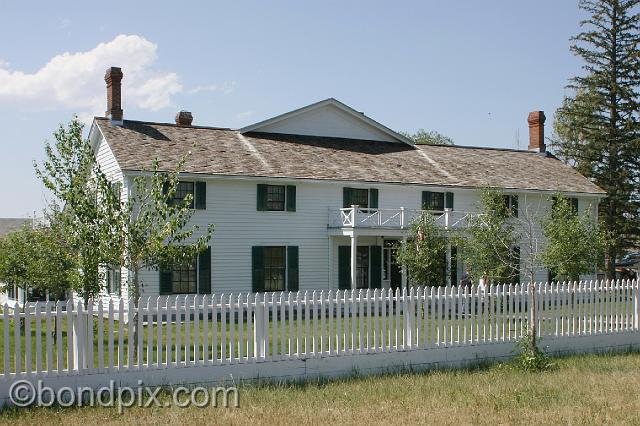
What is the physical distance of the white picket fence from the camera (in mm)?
9664

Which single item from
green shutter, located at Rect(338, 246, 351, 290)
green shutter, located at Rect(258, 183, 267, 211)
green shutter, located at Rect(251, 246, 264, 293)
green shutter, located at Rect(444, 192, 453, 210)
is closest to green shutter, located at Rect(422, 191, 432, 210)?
green shutter, located at Rect(444, 192, 453, 210)

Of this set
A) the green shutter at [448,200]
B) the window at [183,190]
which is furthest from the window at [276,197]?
the green shutter at [448,200]

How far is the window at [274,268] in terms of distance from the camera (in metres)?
25.1

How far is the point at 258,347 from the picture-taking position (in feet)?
35.9

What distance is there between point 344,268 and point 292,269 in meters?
2.30

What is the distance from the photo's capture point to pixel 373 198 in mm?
27203

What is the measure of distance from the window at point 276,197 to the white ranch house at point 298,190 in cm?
3

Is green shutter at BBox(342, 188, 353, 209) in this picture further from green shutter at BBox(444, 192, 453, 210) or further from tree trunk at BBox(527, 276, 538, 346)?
tree trunk at BBox(527, 276, 538, 346)

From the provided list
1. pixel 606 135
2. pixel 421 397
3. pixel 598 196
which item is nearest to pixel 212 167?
pixel 421 397

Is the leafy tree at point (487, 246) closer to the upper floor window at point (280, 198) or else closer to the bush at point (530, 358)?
the upper floor window at point (280, 198)

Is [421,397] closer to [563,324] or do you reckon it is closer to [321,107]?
[563,324]

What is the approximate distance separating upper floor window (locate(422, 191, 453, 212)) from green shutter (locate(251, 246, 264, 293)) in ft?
23.3

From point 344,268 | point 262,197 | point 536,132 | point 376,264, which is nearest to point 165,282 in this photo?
point 262,197

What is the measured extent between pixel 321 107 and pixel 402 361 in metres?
19.4
